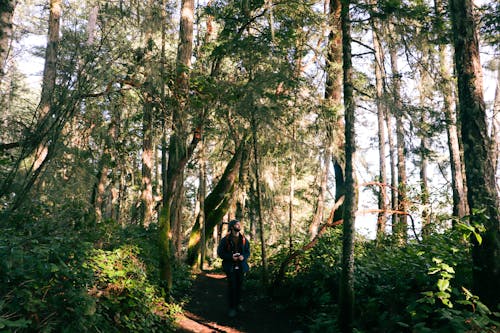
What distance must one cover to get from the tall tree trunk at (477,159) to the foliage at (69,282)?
15.5 feet

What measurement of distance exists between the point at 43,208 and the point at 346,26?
583cm

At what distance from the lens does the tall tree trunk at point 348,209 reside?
226 inches

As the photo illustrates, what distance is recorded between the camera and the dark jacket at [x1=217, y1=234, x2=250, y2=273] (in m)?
7.79

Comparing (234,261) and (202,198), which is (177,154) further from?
(202,198)

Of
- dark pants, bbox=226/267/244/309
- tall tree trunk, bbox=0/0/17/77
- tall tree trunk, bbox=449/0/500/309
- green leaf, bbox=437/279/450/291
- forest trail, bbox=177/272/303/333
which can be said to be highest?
tall tree trunk, bbox=0/0/17/77

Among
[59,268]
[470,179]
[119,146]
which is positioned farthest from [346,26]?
[119,146]

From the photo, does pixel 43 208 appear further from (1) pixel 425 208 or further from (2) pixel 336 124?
(1) pixel 425 208

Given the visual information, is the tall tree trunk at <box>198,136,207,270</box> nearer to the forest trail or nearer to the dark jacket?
the forest trail

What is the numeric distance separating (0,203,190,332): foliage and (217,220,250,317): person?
118 centimetres

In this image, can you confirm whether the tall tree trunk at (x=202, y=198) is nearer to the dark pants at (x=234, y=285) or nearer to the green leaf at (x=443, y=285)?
the dark pants at (x=234, y=285)

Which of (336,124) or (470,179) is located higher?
(336,124)

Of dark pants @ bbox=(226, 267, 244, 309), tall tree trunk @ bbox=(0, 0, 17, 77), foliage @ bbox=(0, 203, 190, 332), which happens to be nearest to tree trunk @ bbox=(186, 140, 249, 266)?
dark pants @ bbox=(226, 267, 244, 309)

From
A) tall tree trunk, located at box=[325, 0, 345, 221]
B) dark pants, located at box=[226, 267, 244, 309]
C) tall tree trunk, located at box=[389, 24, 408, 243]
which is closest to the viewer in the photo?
tall tree trunk, located at box=[389, 24, 408, 243]

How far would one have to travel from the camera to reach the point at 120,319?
537cm
